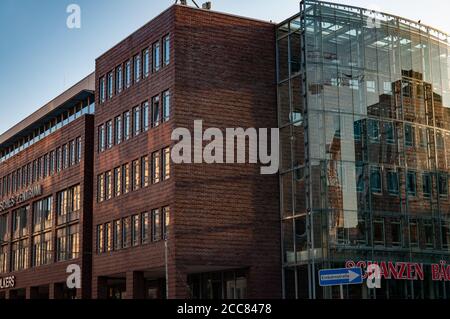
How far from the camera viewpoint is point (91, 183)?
5541cm

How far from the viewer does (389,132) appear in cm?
4444

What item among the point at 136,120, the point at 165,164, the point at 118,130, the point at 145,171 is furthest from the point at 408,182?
the point at 118,130

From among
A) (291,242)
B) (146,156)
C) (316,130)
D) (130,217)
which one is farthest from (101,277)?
(316,130)

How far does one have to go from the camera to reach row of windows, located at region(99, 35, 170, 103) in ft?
149

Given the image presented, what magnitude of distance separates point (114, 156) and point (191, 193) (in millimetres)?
9793

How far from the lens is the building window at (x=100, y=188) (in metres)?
51.8

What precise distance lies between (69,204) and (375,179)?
80.2 feet

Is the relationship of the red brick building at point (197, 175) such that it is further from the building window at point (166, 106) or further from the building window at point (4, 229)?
the building window at point (4, 229)

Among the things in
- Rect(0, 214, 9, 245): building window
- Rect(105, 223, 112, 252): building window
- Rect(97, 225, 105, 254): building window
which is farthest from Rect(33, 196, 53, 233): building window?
Rect(105, 223, 112, 252): building window

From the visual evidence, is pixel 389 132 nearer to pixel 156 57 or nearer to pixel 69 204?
pixel 156 57

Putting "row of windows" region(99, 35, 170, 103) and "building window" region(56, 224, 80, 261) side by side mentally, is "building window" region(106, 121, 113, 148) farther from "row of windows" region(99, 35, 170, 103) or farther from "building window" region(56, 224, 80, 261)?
"building window" region(56, 224, 80, 261)

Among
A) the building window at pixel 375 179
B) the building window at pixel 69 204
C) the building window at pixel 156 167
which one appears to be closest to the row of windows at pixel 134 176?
the building window at pixel 156 167

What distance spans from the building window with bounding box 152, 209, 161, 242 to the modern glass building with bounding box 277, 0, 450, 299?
6981 mm
